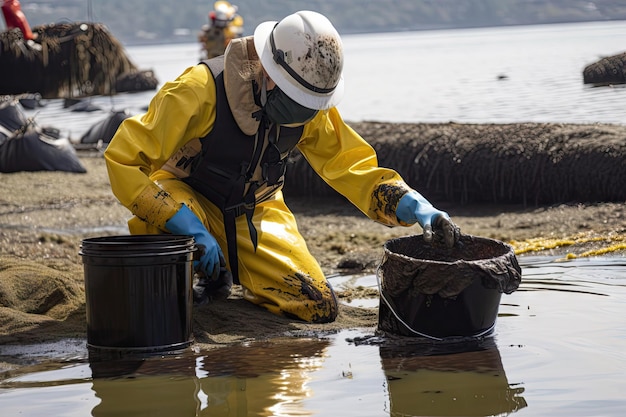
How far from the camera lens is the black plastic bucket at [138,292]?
4.20 m

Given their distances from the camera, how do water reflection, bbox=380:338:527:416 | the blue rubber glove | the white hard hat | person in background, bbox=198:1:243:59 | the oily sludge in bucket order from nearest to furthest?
water reflection, bbox=380:338:527:416, the oily sludge in bucket, the white hard hat, the blue rubber glove, person in background, bbox=198:1:243:59

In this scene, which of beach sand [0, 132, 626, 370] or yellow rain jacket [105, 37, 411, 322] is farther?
beach sand [0, 132, 626, 370]

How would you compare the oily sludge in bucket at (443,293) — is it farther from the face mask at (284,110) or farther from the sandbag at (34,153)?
the sandbag at (34,153)

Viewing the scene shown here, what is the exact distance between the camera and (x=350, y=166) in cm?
503

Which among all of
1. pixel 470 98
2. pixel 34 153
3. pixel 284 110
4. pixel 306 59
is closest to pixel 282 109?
pixel 284 110

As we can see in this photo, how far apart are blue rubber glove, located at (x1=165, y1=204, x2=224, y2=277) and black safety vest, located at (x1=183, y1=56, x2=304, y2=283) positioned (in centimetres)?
35

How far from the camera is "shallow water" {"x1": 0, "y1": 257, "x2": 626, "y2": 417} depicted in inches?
139

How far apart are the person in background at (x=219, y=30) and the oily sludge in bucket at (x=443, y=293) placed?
641 cm

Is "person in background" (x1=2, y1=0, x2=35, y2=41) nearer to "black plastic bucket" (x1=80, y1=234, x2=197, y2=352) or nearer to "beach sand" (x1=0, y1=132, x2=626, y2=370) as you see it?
"beach sand" (x1=0, y1=132, x2=626, y2=370)

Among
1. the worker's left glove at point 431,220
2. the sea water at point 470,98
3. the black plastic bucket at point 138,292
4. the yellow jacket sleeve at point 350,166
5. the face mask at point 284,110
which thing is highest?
the face mask at point 284,110

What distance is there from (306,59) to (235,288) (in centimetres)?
159

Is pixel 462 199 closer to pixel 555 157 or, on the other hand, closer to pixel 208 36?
pixel 555 157

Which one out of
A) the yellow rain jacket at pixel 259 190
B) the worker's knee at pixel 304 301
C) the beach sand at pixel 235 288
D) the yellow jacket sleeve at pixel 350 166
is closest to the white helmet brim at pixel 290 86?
the yellow rain jacket at pixel 259 190

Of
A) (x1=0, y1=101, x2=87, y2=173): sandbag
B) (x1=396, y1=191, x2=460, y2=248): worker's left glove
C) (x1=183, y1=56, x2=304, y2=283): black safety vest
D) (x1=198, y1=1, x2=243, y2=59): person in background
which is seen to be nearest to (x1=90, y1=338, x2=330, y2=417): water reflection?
(x1=396, y1=191, x2=460, y2=248): worker's left glove
